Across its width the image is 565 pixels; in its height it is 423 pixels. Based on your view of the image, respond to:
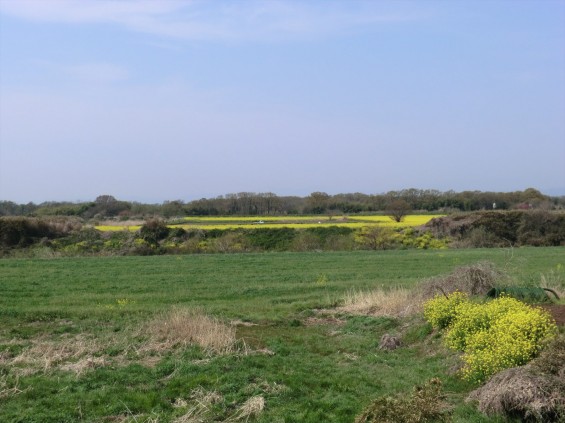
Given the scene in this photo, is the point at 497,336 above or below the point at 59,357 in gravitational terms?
above

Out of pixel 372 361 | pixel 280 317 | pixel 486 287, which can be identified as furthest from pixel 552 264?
pixel 372 361

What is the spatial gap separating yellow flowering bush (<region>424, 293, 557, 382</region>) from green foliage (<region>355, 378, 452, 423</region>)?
3.13 ft

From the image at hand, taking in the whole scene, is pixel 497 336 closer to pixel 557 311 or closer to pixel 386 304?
pixel 557 311

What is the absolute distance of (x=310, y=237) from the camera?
51.5 metres

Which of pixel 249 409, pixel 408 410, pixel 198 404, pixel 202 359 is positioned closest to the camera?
pixel 408 410

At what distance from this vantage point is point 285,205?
91375 mm

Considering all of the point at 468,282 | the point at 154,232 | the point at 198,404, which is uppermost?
the point at 468,282

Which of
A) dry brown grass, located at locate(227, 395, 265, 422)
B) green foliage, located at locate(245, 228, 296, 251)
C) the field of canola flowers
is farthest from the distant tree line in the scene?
dry brown grass, located at locate(227, 395, 265, 422)

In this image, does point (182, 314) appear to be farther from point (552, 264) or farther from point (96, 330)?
point (552, 264)

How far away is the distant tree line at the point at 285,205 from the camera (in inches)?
3386

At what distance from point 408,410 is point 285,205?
83740 millimetres

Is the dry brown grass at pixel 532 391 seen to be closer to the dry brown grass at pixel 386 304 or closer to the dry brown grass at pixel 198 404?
the dry brown grass at pixel 198 404

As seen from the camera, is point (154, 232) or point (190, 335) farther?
point (154, 232)

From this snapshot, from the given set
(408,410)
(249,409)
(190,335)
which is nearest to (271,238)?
(190,335)
